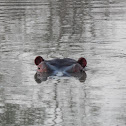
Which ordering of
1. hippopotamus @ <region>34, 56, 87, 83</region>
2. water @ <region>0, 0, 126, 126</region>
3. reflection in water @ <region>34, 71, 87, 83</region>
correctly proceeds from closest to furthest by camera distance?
1. water @ <region>0, 0, 126, 126</region>
2. reflection in water @ <region>34, 71, 87, 83</region>
3. hippopotamus @ <region>34, 56, 87, 83</region>

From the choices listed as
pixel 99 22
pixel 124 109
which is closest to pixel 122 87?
pixel 124 109

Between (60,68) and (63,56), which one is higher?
(60,68)

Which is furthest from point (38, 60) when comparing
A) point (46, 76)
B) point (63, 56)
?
point (63, 56)

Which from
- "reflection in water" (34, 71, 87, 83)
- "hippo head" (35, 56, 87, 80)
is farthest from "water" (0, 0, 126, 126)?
"hippo head" (35, 56, 87, 80)

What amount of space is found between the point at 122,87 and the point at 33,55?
394 centimetres

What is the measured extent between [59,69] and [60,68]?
1.2 inches

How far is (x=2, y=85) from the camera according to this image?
1098cm

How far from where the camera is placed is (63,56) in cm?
1390

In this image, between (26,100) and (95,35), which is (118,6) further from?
(26,100)

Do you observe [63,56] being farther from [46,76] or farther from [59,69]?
[46,76]

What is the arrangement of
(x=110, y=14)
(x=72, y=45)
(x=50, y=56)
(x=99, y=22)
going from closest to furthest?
(x=50, y=56) < (x=72, y=45) < (x=99, y=22) < (x=110, y=14)

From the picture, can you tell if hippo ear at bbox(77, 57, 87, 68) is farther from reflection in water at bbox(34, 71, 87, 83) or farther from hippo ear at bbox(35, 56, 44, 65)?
hippo ear at bbox(35, 56, 44, 65)

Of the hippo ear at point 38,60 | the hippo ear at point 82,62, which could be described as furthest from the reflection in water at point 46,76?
the hippo ear at point 38,60

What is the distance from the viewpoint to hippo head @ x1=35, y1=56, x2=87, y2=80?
11812 millimetres
